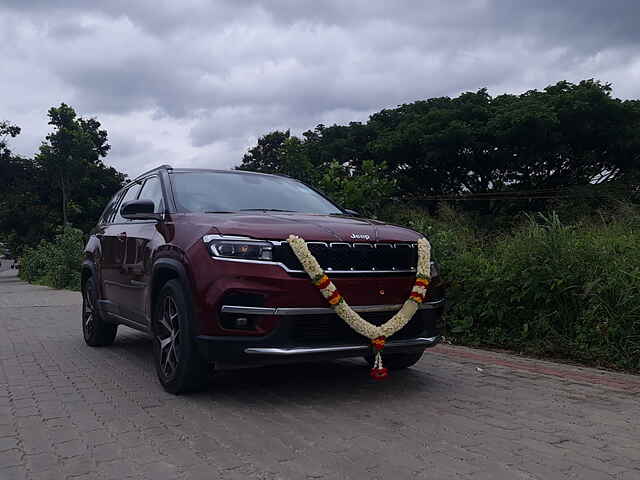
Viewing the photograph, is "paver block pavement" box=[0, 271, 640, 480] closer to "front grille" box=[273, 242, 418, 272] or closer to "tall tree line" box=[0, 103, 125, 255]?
"front grille" box=[273, 242, 418, 272]

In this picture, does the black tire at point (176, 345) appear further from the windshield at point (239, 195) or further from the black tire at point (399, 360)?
the black tire at point (399, 360)

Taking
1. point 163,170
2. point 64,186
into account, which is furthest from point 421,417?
point 64,186

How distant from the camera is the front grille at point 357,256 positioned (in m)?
4.34

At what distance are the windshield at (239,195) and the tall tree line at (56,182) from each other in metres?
34.1

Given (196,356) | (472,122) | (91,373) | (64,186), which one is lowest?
(91,373)

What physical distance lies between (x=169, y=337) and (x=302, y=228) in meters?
1.37

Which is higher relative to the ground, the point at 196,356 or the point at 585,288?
the point at 585,288

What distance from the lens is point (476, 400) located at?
15.6 ft

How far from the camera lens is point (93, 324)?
7512 millimetres

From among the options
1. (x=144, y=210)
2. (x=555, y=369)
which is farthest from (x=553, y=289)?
(x=144, y=210)

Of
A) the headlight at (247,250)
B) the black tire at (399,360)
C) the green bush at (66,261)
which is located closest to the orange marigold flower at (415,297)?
the black tire at (399,360)

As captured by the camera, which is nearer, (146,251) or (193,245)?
(193,245)

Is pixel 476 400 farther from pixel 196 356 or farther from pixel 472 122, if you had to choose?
pixel 472 122

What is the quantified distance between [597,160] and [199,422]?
27.3m
